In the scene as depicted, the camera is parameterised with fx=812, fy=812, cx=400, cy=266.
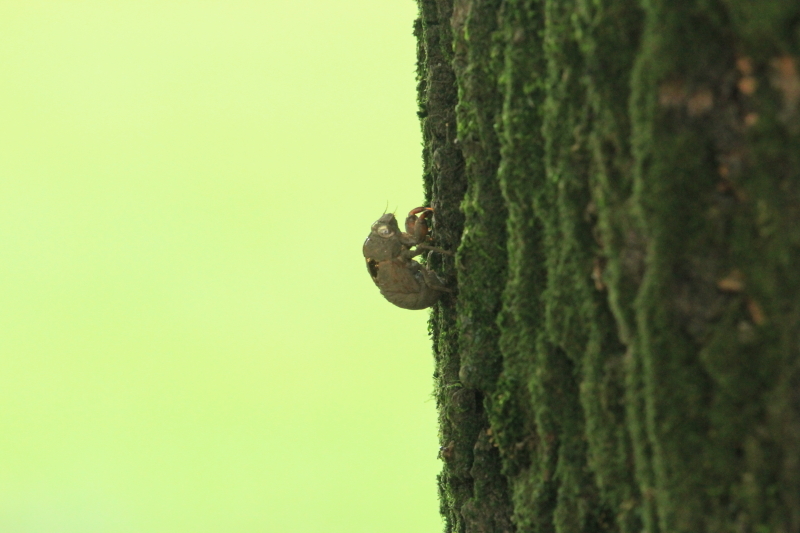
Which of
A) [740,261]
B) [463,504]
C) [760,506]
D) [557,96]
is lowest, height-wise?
[463,504]

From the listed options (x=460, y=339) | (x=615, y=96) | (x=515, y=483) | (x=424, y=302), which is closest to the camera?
(x=615, y=96)

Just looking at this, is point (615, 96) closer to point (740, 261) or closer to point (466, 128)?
point (740, 261)

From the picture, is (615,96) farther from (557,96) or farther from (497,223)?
(497,223)

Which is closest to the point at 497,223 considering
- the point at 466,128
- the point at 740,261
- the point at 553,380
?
the point at 466,128

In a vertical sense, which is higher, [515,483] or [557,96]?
[557,96]

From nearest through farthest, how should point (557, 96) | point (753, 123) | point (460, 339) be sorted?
1. point (753, 123)
2. point (557, 96)
3. point (460, 339)

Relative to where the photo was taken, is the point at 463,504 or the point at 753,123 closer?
the point at 753,123
